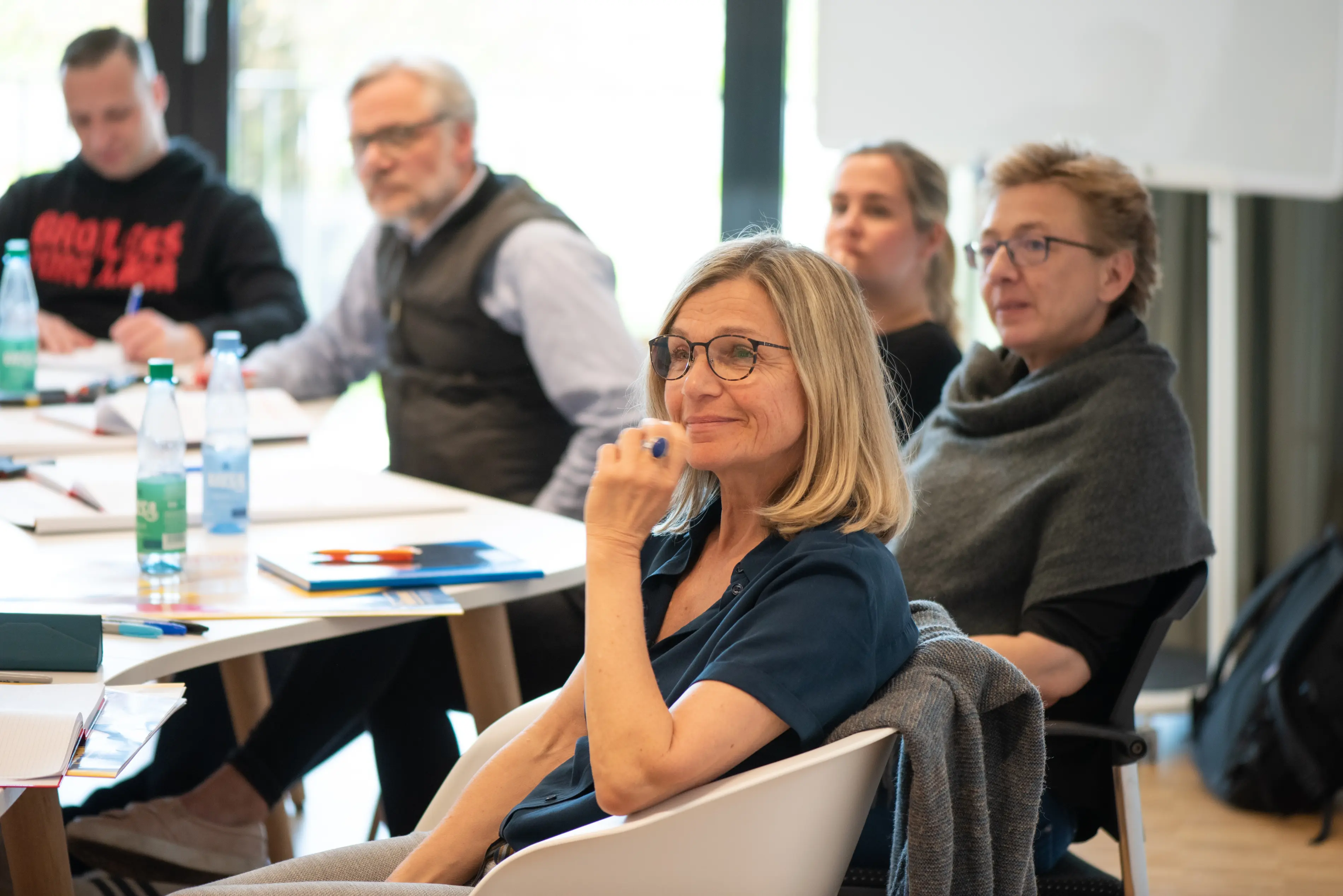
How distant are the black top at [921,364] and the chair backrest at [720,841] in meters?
1.25

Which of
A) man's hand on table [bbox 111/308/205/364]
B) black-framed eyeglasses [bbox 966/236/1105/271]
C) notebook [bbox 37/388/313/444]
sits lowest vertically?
notebook [bbox 37/388/313/444]

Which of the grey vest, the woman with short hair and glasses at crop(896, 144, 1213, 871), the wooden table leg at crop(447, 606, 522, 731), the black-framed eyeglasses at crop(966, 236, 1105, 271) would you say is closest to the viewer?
the woman with short hair and glasses at crop(896, 144, 1213, 871)

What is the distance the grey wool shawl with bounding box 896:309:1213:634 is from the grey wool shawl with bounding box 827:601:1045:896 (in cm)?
47

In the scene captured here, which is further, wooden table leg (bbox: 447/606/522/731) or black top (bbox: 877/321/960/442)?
black top (bbox: 877/321/960/442)

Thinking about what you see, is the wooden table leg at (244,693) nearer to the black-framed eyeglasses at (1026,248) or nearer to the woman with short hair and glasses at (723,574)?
the woman with short hair and glasses at (723,574)

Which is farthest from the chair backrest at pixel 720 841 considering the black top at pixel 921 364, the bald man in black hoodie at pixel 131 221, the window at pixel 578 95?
the window at pixel 578 95

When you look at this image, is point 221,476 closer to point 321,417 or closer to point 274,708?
point 274,708

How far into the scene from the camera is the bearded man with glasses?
7.86 feet

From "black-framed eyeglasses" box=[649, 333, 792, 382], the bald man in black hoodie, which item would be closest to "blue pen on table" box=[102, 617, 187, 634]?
"black-framed eyeglasses" box=[649, 333, 792, 382]

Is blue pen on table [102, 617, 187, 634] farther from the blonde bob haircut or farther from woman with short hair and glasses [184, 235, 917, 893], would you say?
the blonde bob haircut

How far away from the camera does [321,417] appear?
2.77m

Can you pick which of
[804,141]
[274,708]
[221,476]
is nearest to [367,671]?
[274,708]

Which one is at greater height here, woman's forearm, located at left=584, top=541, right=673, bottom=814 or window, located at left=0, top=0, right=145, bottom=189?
window, located at left=0, top=0, right=145, bottom=189

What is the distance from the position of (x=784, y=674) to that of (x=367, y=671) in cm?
108
